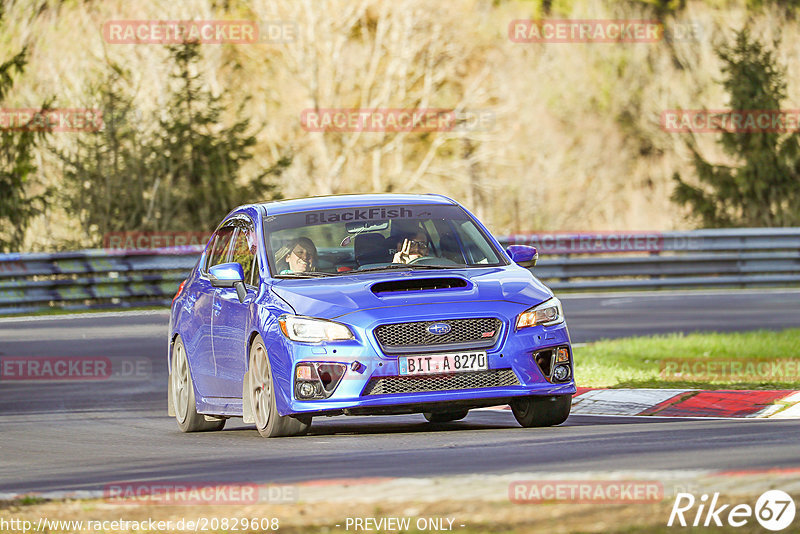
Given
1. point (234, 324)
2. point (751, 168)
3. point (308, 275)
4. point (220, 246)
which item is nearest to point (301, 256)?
point (308, 275)

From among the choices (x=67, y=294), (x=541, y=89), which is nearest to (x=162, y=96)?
(x=67, y=294)

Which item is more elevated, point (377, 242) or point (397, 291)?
point (377, 242)

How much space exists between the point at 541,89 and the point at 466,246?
132 ft

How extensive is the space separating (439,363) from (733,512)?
3838mm

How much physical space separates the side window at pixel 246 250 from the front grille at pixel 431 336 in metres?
1.67

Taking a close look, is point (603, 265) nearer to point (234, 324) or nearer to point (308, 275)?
point (234, 324)

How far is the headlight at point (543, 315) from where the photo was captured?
1029cm

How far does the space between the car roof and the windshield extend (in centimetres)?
7

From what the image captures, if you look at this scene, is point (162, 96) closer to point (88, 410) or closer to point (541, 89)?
point (541, 89)

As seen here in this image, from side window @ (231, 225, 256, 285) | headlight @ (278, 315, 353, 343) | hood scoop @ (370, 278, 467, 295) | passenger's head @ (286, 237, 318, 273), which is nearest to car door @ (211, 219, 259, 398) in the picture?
side window @ (231, 225, 256, 285)

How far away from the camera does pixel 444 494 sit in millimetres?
7004

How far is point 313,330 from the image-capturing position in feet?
33.1

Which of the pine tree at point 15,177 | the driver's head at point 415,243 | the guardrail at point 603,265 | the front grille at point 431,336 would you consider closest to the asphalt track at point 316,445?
the front grille at point 431,336

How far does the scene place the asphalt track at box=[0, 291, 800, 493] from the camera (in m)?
8.27
